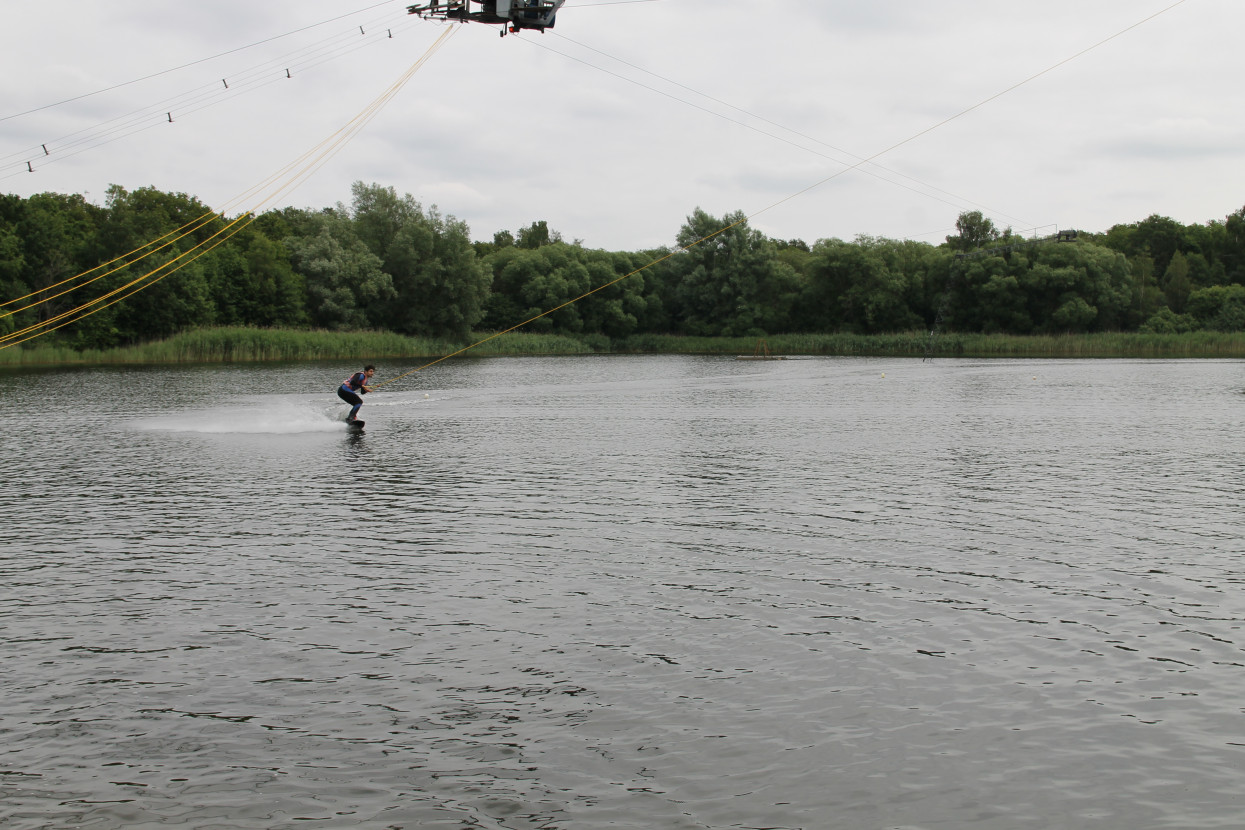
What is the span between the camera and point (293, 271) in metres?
99.7

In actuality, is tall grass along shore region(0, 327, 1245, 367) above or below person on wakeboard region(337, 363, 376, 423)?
above

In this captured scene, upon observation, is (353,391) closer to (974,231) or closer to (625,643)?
(625,643)

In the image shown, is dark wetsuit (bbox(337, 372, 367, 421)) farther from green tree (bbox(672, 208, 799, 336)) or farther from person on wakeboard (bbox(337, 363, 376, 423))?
green tree (bbox(672, 208, 799, 336))

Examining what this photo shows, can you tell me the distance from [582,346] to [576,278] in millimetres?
15737

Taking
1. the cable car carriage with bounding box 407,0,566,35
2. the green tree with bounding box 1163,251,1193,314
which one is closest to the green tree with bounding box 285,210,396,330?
the cable car carriage with bounding box 407,0,566,35

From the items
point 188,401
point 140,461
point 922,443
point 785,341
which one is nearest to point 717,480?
A: point 922,443

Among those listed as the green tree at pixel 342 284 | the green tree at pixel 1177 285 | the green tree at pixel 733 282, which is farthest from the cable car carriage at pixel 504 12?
the green tree at pixel 1177 285

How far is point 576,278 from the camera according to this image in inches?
4569

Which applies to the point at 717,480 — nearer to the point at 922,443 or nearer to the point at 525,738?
the point at 922,443

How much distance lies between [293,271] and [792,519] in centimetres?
9317

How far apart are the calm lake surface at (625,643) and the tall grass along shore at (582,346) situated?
51.4m

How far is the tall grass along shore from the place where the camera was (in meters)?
70.1

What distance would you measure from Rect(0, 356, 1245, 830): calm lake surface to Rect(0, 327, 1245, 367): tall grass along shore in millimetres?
51357

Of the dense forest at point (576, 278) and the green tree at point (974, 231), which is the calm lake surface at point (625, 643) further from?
the green tree at point (974, 231)
